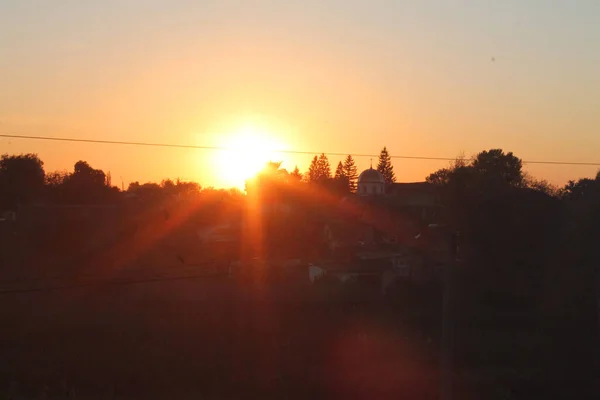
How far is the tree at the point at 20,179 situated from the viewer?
3853 cm

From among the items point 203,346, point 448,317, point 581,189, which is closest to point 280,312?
point 203,346

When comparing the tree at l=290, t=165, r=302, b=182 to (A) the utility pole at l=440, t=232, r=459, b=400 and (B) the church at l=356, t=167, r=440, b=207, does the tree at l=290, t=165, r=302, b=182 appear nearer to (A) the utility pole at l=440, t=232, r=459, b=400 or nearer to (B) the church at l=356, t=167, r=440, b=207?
(B) the church at l=356, t=167, r=440, b=207

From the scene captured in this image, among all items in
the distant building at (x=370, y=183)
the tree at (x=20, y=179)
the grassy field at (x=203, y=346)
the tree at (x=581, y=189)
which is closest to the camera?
the grassy field at (x=203, y=346)

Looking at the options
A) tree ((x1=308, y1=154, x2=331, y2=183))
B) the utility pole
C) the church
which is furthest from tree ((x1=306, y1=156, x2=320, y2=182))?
the utility pole

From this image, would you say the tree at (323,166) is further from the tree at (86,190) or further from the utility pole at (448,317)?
the utility pole at (448,317)

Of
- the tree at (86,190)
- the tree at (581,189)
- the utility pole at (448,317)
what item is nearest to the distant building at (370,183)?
the tree at (86,190)

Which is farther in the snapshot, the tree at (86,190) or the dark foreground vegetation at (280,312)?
the tree at (86,190)

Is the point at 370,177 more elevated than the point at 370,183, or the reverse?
the point at 370,177

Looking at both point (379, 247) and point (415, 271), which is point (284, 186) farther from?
point (415, 271)

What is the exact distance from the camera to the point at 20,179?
42438mm

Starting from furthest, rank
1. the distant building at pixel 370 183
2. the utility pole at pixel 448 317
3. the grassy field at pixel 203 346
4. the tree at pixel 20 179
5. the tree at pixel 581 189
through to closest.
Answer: the distant building at pixel 370 183
the tree at pixel 20 179
the tree at pixel 581 189
the grassy field at pixel 203 346
the utility pole at pixel 448 317

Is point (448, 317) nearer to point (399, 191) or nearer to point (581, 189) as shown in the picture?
point (581, 189)

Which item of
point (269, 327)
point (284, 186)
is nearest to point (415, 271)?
point (269, 327)

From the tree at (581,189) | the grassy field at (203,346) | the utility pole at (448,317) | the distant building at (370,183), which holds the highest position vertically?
the distant building at (370,183)
